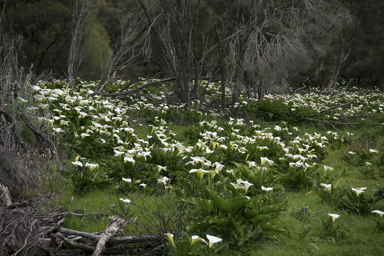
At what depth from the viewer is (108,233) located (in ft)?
10.3

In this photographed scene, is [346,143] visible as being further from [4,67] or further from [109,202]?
[4,67]

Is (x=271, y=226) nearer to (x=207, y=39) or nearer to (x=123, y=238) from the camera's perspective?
(x=123, y=238)

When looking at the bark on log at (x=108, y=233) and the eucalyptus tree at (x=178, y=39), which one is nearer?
the bark on log at (x=108, y=233)

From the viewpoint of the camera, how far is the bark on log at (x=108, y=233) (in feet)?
9.77

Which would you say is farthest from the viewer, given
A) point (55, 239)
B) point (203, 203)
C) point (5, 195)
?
point (5, 195)

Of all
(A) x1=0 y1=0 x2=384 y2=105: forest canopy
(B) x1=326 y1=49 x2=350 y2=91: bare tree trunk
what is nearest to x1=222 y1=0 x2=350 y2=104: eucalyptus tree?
(A) x1=0 y1=0 x2=384 y2=105: forest canopy

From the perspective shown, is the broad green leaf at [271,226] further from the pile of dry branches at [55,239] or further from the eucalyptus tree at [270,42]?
the eucalyptus tree at [270,42]

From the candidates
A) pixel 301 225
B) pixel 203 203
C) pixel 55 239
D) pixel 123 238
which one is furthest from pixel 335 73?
pixel 55 239

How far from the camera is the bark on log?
2.98 metres

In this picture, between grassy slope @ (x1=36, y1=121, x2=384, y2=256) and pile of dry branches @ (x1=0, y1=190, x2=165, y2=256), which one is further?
grassy slope @ (x1=36, y1=121, x2=384, y2=256)

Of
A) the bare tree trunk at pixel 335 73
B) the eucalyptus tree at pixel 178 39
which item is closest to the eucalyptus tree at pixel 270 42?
the eucalyptus tree at pixel 178 39

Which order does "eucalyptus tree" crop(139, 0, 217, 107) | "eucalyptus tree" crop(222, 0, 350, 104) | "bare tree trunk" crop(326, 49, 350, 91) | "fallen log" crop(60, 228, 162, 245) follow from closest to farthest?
Answer: "fallen log" crop(60, 228, 162, 245)
"eucalyptus tree" crop(222, 0, 350, 104)
"eucalyptus tree" crop(139, 0, 217, 107)
"bare tree trunk" crop(326, 49, 350, 91)

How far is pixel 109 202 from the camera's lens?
4.26m

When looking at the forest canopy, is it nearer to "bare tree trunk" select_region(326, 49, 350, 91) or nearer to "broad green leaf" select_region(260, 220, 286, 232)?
"bare tree trunk" select_region(326, 49, 350, 91)
